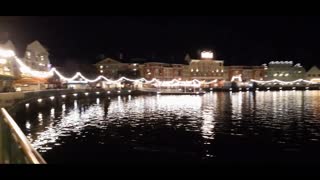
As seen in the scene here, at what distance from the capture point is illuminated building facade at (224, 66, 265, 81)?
382 feet

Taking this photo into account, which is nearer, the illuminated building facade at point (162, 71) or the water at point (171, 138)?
the water at point (171, 138)

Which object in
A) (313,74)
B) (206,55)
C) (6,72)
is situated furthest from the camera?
(313,74)

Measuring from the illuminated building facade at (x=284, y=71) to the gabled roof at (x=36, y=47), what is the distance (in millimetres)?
76062

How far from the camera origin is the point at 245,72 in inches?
4614

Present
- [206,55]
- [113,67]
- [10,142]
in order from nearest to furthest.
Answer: [10,142]
[113,67]
[206,55]

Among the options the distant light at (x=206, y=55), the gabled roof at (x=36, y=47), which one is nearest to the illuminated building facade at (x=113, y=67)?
the distant light at (x=206, y=55)

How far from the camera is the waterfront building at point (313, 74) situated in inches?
4852

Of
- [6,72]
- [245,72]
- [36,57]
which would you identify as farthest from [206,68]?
[6,72]

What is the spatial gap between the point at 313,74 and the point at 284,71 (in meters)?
10.3

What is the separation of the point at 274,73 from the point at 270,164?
361ft

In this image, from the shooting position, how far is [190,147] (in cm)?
1916

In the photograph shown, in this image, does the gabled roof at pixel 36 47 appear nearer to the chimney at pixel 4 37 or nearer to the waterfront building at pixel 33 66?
the waterfront building at pixel 33 66

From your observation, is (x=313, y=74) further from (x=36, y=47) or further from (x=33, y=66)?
(x=33, y=66)

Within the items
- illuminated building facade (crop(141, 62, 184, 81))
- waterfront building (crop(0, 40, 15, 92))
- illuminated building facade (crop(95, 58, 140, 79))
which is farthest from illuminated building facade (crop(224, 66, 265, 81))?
waterfront building (crop(0, 40, 15, 92))
